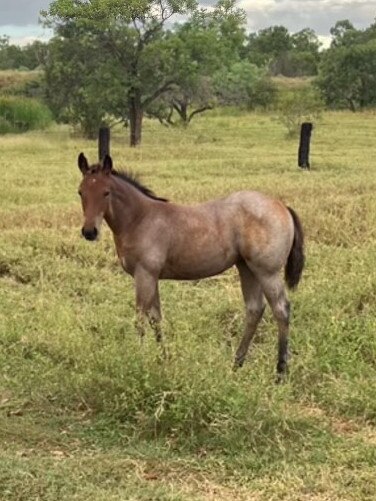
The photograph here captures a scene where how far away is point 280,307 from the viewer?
17.0 ft

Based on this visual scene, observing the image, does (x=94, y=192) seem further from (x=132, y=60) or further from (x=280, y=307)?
(x=132, y=60)

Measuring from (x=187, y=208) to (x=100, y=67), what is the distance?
20.5 meters

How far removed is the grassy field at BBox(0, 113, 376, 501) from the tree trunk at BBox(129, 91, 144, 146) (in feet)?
48.9

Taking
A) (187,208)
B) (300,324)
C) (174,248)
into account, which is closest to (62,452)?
(174,248)

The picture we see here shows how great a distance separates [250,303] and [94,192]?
1410mm

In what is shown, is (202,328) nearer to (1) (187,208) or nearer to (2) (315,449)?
(1) (187,208)

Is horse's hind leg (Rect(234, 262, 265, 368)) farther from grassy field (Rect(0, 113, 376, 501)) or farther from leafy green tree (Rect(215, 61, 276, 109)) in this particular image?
leafy green tree (Rect(215, 61, 276, 109))

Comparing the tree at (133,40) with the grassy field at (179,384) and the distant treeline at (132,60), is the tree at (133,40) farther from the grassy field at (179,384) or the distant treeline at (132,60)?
the grassy field at (179,384)

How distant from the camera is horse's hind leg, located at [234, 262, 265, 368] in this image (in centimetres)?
528

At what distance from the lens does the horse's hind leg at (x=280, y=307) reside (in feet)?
16.8

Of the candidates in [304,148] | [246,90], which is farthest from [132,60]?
[246,90]

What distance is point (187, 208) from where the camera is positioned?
205 inches

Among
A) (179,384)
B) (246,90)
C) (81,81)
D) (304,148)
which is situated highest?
(81,81)

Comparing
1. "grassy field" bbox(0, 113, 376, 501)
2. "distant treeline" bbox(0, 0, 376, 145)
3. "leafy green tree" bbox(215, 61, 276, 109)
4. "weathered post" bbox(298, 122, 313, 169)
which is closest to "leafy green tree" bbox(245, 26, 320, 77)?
"leafy green tree" bbox(215, 61, 276, 109)
